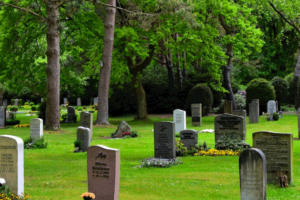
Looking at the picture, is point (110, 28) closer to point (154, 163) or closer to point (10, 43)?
point (10, 43)

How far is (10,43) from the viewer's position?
33312 millimetres

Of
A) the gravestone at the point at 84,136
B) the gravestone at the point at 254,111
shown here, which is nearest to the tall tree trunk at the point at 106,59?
the gravestone at the point at 254,111

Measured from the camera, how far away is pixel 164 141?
51.6 ft

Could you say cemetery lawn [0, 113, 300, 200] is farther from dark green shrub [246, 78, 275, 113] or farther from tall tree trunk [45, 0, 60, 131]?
dark green shrub [246, 78, 275, 113]

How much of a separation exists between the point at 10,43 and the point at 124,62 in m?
7.99

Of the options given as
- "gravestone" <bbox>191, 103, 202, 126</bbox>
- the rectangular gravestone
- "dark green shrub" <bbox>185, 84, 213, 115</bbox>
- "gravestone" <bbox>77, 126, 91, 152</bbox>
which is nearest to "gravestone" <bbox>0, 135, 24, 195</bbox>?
"gravestone" <bbox>77, 126, 91, 152</bbox>

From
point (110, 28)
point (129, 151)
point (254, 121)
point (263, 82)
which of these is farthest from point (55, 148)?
point (263, 82)

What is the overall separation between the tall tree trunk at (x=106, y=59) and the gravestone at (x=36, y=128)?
38.2 feet

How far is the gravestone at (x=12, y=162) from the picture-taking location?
10.2m

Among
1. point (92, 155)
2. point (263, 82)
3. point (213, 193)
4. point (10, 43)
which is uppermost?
point (10, 43)

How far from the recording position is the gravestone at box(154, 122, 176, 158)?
15.7 m

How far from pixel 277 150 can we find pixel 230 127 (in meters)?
6.40

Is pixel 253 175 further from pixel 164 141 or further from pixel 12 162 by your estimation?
pixel 164 141

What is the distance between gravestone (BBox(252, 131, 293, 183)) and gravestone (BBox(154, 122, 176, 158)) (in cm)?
451
